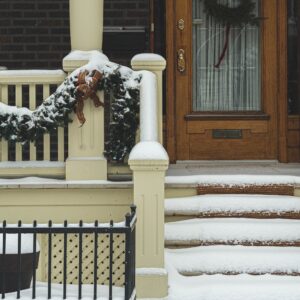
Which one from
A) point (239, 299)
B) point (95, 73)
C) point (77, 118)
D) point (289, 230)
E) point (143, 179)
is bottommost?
point (239, 299)

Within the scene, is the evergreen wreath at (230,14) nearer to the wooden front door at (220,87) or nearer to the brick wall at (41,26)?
the wooden front door at (220,87)

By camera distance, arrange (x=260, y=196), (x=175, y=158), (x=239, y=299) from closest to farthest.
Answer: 1. (x=239, y=299)
2. (x=260, y=196)
3. (x=175, y=158)

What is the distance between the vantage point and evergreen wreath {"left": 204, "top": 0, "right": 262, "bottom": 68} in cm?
888

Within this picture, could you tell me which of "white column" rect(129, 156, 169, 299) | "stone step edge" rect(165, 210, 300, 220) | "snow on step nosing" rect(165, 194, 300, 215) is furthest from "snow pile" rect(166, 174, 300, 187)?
"white column" rect(129, 156, 169, 299)

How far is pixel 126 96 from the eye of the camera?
269 inches

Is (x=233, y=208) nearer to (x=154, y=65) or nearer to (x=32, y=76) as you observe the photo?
(x=154, y=65)

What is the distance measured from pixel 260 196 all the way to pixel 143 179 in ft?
4.91

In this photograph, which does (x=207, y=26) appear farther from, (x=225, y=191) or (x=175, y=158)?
(x=225, y=191)

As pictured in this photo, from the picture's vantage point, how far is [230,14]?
890 cm

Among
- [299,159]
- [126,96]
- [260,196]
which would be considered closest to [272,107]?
[299,159]

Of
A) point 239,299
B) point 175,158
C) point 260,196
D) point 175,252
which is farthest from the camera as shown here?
point 175,158

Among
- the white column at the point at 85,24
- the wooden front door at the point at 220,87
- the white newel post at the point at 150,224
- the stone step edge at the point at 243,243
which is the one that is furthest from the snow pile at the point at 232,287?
the wooden front door at the point at 220,87

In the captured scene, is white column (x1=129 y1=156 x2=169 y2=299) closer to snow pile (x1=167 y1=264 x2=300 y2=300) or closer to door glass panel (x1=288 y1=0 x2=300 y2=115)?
snow pile (x1=167 y1=264 x2=300 y2=300)

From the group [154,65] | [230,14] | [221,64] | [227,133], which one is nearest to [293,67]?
[221,64]
